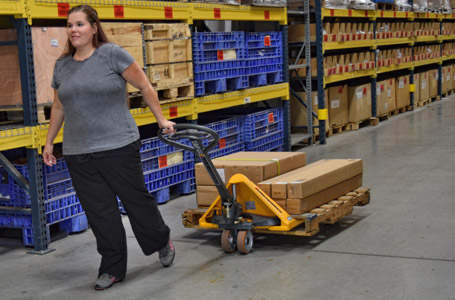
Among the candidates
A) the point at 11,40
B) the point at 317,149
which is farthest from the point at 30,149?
the point at 317,149

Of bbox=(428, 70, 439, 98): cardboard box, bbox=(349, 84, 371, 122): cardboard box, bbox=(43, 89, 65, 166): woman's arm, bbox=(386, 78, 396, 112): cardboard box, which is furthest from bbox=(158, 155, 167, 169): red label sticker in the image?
bbox=(428, 70, 439, 98): cardboard box

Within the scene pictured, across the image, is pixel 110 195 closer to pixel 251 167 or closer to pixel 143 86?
pixel 143 86

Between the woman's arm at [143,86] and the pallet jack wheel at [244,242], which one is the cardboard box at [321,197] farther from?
the woman's arm at [143,86]

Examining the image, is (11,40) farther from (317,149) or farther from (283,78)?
(317,149)

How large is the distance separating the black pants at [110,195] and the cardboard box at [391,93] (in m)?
10.2

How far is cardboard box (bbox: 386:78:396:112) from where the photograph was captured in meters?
14.0

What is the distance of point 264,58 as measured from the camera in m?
8.91

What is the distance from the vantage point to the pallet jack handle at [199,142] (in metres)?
4.65

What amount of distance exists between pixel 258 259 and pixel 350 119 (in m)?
7.79

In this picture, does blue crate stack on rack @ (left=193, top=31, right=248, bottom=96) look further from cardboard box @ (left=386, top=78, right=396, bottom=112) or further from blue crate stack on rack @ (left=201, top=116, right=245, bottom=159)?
cardboard box @ (left=386, top=78, right=396, bottom=112)

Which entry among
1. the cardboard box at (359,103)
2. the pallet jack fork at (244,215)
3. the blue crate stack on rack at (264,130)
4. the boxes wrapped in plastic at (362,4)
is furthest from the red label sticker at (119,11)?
the cardboard box at (359,103)

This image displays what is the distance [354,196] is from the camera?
5926 millimetres

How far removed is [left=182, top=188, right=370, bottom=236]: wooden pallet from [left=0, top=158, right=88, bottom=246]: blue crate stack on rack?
3.31 feet

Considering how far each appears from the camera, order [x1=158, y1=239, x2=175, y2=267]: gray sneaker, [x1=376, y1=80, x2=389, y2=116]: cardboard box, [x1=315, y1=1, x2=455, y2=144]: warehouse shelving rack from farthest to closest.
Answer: [x1=376, y1=80, x2=389, y2=116]: cardboard box, [x1=315, y1=1, x2=455, y2=144]: warehouse shelving rack, [x1=158, y1=239, x2=175, y2=267]: gray sneaker
